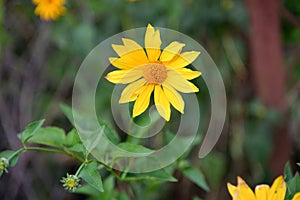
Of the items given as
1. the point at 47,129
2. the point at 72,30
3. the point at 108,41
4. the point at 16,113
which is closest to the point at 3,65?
the point at 16,113

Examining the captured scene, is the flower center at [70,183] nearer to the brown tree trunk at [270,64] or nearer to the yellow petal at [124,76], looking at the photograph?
the yellow petal at [124,76]

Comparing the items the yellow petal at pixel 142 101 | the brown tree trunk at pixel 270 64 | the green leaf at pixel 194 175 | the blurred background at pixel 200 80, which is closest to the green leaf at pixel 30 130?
the yellow petal at pixel 142 101

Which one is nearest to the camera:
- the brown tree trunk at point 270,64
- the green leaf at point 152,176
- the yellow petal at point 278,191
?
the yellow petal at point 278,191

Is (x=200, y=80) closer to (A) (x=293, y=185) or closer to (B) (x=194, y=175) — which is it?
(B) (x=194, y=175)

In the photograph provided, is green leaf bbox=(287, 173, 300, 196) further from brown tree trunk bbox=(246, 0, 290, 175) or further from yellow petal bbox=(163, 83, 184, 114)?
brown tree trunk bbox=(246, 0, 290, 175)

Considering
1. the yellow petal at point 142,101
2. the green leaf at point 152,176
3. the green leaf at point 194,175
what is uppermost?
the yellow petal at point 142,101

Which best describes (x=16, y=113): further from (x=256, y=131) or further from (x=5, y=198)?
(x=256, y=131)

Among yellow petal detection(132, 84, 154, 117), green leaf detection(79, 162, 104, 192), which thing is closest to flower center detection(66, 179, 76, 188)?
green leaf detection(79, 162, 104, 192)
